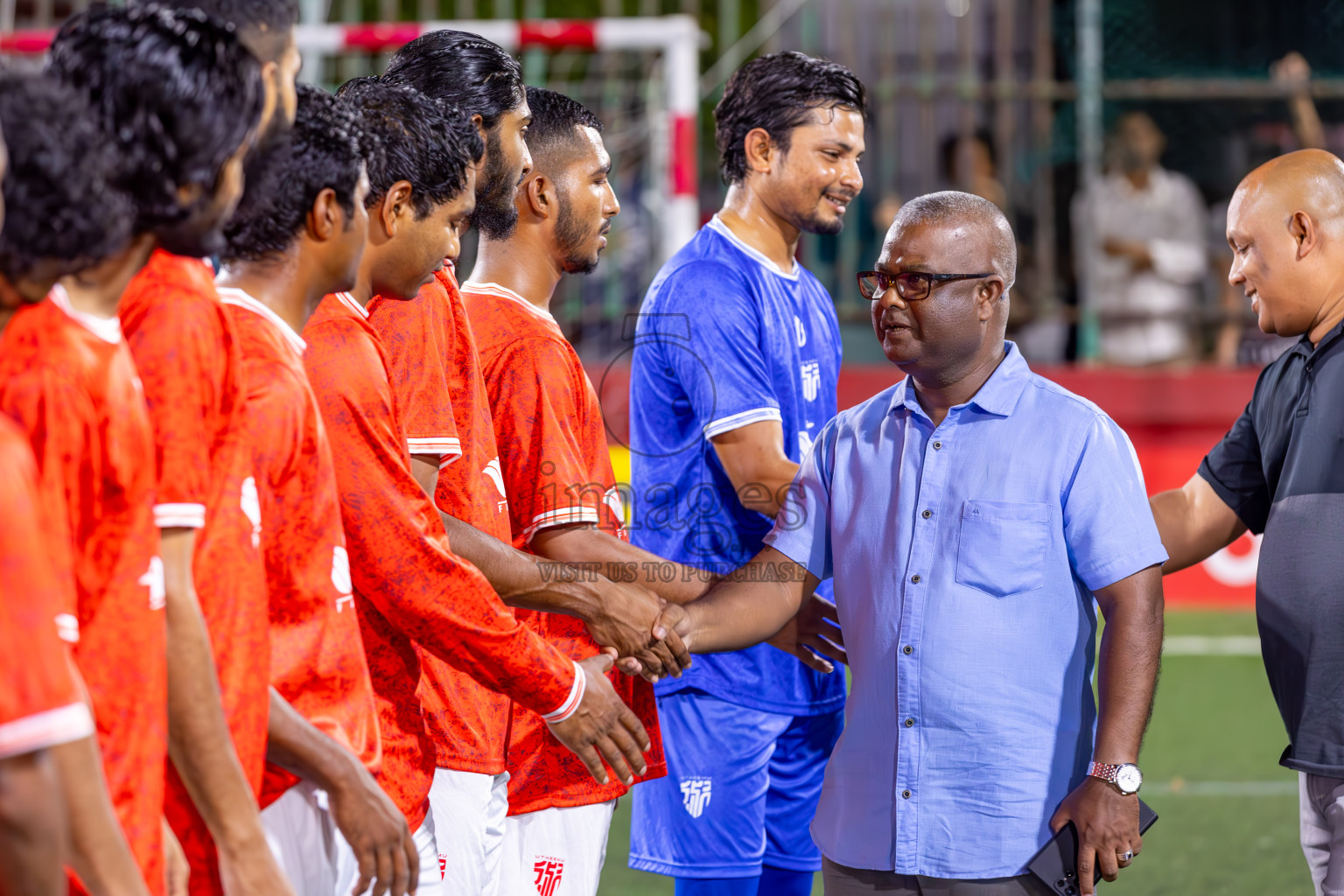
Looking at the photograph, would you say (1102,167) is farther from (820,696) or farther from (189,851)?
(189,851)

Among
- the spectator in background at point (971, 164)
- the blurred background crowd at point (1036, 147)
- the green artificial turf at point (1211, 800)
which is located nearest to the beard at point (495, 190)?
the green artificial turf at point (1211, 800)

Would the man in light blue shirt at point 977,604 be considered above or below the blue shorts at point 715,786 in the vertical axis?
above

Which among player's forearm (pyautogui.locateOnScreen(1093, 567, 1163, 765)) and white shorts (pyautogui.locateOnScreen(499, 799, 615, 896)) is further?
white shorts (pyautogui.locateOnScreen(499, 799, 615, 896))

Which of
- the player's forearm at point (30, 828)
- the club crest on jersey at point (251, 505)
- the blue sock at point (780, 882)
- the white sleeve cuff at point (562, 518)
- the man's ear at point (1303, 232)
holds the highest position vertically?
the man's ear at point (1303, 232)

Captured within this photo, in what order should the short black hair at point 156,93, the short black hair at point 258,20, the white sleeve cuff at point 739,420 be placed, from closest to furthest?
1. the short black hair at point 156,93
2. the short black hair at point 258,20
3. the white sleeve cuff at point 739,420

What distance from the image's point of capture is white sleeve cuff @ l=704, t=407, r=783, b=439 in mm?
3660

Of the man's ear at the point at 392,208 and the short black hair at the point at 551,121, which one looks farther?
the short black hair at the point at 551,121

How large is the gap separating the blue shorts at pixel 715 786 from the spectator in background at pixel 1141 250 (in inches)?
256

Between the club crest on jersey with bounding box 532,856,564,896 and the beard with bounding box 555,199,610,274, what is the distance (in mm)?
1421

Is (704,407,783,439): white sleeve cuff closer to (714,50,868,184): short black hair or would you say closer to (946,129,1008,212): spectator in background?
(714,50,868,184): short black hair

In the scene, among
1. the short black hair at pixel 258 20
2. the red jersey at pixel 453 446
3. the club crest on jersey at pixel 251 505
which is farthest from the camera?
the red jersey at pixel 453 446

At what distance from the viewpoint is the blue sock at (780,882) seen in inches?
154

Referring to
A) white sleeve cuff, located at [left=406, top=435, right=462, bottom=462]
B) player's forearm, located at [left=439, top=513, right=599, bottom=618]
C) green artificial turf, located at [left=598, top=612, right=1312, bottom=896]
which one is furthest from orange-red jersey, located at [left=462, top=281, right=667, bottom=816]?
green artificial turf, located at [left=598, top=612, right=1312, bottom=896]

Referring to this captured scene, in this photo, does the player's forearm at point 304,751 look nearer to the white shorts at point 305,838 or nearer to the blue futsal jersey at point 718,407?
the white shorts at point 305,838
